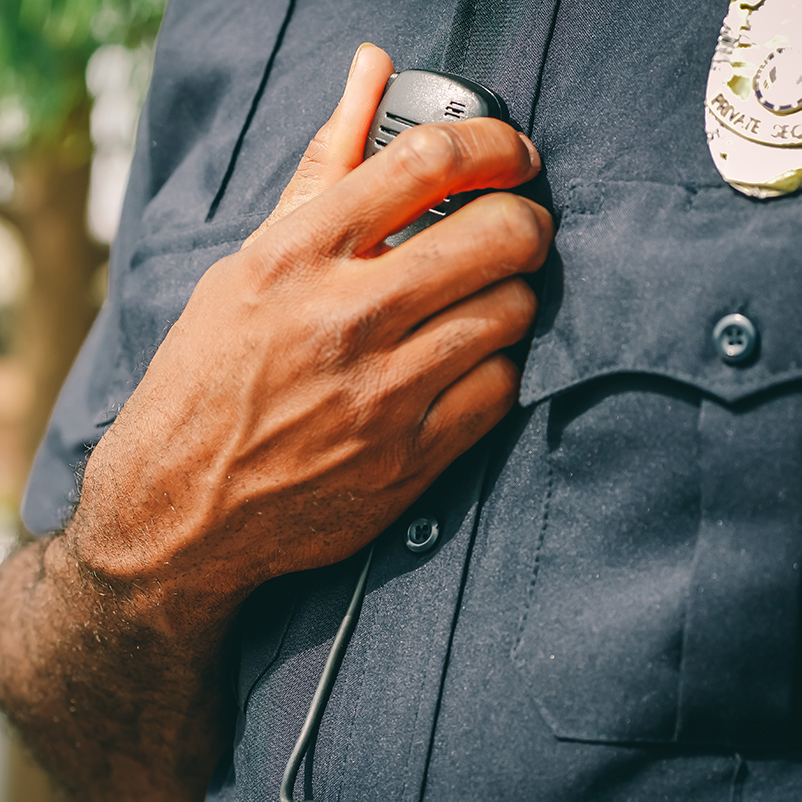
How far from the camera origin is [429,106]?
0.70 m

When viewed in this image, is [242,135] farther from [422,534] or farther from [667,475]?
[667,475]

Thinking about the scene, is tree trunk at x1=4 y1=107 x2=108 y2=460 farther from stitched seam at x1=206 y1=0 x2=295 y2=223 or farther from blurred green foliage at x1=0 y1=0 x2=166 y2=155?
stitched seam at x1=206 y1=0 x2=295 y2=223

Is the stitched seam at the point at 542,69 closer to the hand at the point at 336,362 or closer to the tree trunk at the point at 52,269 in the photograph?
the hand at the point at 336,362

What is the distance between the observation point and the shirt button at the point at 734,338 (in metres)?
0.58

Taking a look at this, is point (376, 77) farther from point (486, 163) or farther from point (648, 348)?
point (648, 348)

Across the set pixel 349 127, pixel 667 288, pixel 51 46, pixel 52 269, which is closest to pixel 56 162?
pixel 52 269

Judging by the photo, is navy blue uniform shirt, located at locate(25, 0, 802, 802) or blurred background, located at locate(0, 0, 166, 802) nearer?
navy blue uniform shirt, located at locate(25, 0, 802, 802)

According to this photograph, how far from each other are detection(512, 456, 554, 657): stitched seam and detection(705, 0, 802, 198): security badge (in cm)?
31

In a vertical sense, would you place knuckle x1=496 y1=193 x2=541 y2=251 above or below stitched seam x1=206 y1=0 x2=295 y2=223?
below

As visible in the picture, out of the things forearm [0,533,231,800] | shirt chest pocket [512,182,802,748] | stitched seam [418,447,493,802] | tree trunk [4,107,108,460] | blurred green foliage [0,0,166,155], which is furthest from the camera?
tree trunk [4,107,108,460]

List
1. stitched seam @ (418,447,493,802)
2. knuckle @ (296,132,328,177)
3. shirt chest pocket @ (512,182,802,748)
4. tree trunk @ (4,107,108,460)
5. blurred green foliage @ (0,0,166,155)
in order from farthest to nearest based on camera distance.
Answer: tree trunk @ (4,107,108,460)
blurred green foliage @ (0,0,166,155)
knuckle @ (296,132,328,177)
stitched seam @ (418,447,493,802)
shirt chest pocket @ (512,182,802,748)

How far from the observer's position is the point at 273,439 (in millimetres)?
741

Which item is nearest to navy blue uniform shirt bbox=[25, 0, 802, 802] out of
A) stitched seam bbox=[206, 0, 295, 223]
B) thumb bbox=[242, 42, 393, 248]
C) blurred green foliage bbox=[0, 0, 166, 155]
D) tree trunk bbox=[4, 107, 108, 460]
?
thumb bbox=[242, 42, 393, 248]

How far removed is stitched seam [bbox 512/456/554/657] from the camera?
664 mm
